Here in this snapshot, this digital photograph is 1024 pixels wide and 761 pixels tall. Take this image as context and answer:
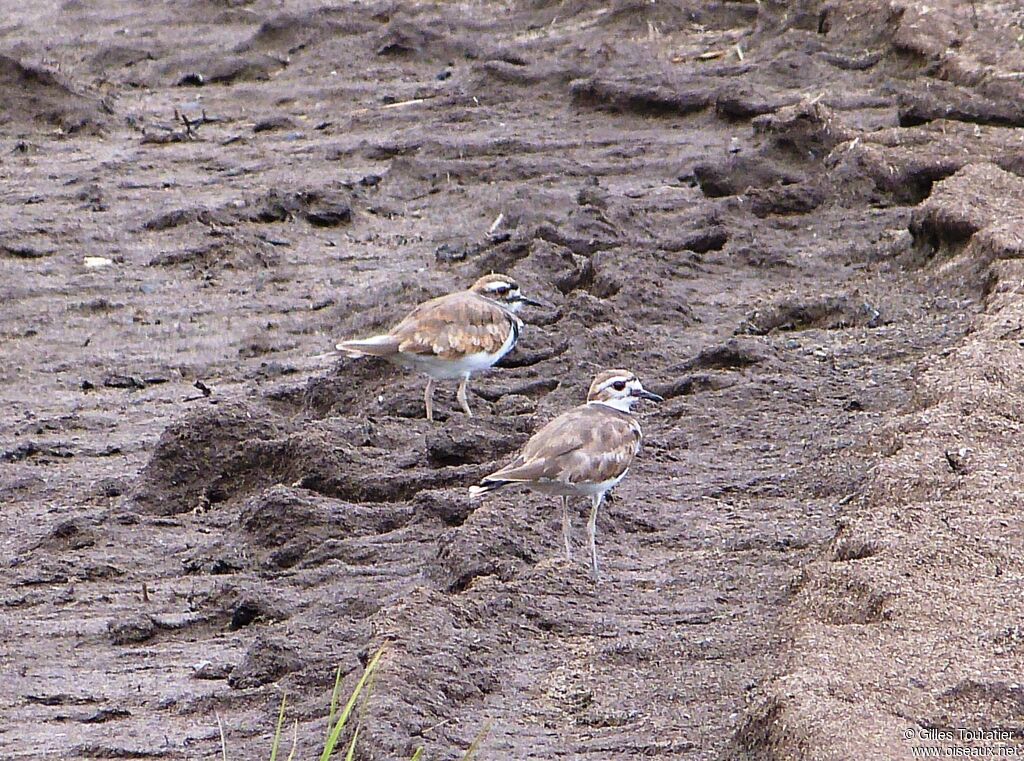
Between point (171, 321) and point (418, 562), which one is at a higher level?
point (418, 562)

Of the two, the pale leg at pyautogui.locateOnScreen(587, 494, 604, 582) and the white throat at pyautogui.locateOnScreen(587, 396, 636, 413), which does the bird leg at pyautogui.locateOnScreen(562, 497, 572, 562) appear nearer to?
the pale leg at pyautogui.locateOnScreen(587, 494, 604, 582)

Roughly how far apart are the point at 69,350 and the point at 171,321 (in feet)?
2.00

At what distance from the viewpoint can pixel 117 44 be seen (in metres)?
15.8

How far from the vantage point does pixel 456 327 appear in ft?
24.7

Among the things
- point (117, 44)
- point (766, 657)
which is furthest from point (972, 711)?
point (117, 44)

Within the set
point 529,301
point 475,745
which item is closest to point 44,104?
point 529,301

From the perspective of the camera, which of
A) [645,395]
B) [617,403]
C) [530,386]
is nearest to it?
[617,403]

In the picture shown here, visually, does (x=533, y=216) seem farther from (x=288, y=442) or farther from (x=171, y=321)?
(x=288, y=442)

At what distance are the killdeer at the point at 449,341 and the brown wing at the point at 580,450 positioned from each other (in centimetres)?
119

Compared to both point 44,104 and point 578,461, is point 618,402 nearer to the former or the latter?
point 578,461

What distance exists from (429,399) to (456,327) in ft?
1.09

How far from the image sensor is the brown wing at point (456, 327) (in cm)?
743

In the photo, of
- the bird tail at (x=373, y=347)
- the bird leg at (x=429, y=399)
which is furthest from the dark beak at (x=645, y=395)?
the bird tail at (x=373, y=347)

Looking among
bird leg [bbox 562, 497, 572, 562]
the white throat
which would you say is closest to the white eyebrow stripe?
the white throat
